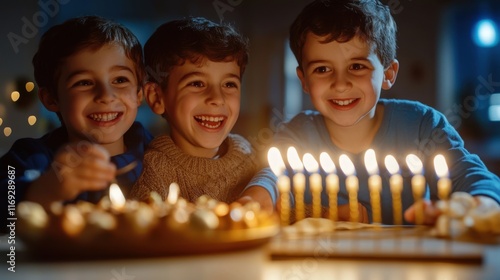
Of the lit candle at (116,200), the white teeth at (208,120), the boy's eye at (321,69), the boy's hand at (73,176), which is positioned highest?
the boy's eye at (321,69)

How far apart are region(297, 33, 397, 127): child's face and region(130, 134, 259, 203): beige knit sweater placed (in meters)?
0.29

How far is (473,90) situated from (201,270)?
320 cm

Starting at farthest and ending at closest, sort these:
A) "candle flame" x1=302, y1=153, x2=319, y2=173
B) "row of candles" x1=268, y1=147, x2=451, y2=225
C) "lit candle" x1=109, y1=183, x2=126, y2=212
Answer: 1. "candle flame" x1=302, y1=153, x2=319, y2=173
2. "row of candles" x1=268, y1=147, x2=451, y2=225
3. "lit candle" x1=109, y1=183, x2=126, y2=212

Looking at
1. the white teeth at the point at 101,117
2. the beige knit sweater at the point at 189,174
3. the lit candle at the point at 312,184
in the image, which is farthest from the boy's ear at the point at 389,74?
the white teeth at the point at 101,117

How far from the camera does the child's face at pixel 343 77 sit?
1.67 meters

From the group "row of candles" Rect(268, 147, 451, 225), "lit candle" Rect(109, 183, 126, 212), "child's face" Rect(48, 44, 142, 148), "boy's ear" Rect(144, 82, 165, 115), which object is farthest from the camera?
"boy's ear" Rect(144, 82, 165, 115)

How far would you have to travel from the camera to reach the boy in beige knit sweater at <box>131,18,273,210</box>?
167cm

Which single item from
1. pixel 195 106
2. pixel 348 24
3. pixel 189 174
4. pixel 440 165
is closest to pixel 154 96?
pixel 195 106

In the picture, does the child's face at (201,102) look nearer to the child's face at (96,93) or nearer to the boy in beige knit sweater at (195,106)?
the boy in beige knit sweater at (195,106)

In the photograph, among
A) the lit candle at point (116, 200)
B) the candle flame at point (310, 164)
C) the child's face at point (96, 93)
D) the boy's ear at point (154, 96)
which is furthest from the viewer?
the boy's ear at point (154, 96)

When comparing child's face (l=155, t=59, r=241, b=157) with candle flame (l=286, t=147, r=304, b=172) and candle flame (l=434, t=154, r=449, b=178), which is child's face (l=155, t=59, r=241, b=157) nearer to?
candle flame (l=286, t=147, r=304, b=172)

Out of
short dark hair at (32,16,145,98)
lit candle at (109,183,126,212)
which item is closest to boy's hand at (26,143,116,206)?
lit candle at (109,183,126,212)

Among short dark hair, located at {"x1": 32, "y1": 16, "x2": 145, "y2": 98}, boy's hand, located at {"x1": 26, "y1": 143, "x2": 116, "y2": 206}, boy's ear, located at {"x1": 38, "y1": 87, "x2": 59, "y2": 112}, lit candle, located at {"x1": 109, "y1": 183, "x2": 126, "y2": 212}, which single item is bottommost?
lit candle, located at {"x1": 109, "y1": 183, "x2": 126, "y2": 212}

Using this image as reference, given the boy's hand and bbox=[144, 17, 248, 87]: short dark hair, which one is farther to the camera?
bbox=[144, 17, 248, 87]: short dark hair
